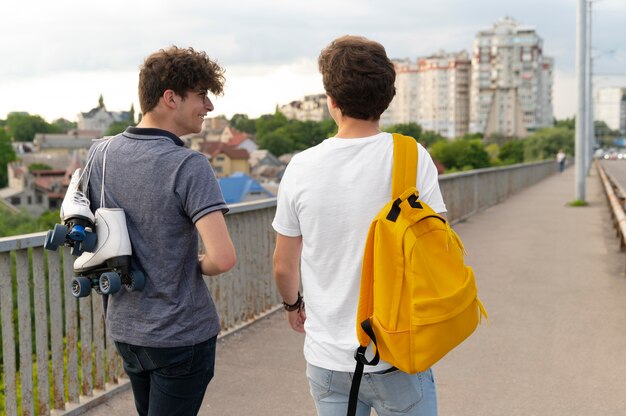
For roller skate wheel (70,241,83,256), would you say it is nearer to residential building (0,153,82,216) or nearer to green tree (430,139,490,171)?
green tree (430,139,490,171)

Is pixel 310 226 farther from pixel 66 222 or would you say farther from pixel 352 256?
pixel 66 222

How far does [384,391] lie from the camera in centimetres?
236

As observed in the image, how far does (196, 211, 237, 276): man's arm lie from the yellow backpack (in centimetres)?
52

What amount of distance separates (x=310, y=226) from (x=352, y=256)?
0.15 m

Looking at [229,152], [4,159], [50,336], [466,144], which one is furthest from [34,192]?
[50,336]

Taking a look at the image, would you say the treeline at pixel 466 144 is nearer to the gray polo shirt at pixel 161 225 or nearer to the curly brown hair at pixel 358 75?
the gray polo shirt at pixel 161 225

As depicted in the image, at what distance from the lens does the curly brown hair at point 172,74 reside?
2561 millimetres

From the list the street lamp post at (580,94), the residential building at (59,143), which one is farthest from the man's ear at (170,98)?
the residential building at (59,143)

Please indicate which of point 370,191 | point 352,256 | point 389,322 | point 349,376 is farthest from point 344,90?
point 349,376

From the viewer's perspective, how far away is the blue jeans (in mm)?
2551

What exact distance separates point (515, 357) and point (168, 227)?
3.83 metres

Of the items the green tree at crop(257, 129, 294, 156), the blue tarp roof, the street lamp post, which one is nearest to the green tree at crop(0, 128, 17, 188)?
the green tree at crop(257, 129, 294, 156)

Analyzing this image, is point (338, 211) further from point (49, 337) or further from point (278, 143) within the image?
point (278, 143)

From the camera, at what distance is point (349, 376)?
2367 mm
